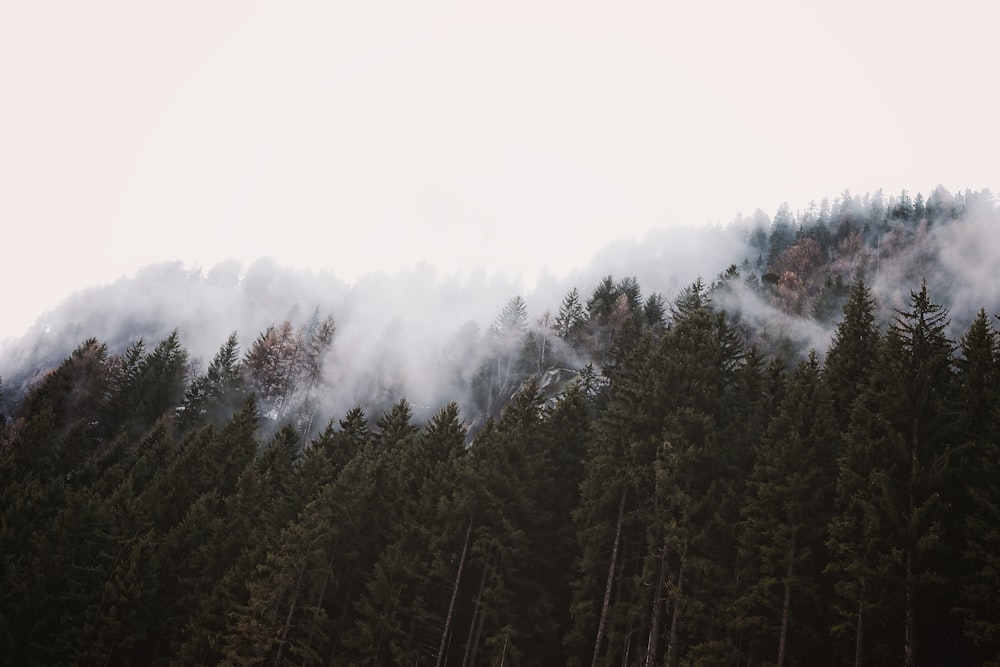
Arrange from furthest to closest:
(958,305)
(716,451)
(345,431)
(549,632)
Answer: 1. (958,305)
2. (345,431)
3. (549,632)
4. (716,451)

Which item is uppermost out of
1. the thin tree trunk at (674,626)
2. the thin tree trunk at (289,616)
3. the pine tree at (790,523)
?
the pine tree at (790,523)

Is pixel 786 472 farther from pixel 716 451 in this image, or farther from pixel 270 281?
pixel 270 281

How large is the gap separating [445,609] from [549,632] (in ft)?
19.2

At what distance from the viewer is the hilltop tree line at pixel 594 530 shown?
1967cm

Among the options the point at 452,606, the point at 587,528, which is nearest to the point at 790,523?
the point at 587,528

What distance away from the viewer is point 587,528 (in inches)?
1067

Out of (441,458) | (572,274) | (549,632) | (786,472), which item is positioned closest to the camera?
(786,472)

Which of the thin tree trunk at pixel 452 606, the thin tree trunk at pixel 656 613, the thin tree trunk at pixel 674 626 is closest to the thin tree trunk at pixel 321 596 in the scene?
the thin tree trunk at pixel 452 606

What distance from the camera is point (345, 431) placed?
4559cm

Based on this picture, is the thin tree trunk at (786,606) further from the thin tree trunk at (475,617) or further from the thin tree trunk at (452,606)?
the thin tree trunk at (452,606)

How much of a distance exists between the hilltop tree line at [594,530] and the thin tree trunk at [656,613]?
0.28ft

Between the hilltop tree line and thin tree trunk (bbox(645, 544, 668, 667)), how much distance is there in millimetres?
86

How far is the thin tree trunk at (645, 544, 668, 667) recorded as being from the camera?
72.7 ft

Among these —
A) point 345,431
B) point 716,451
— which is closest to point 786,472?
point 716,451
